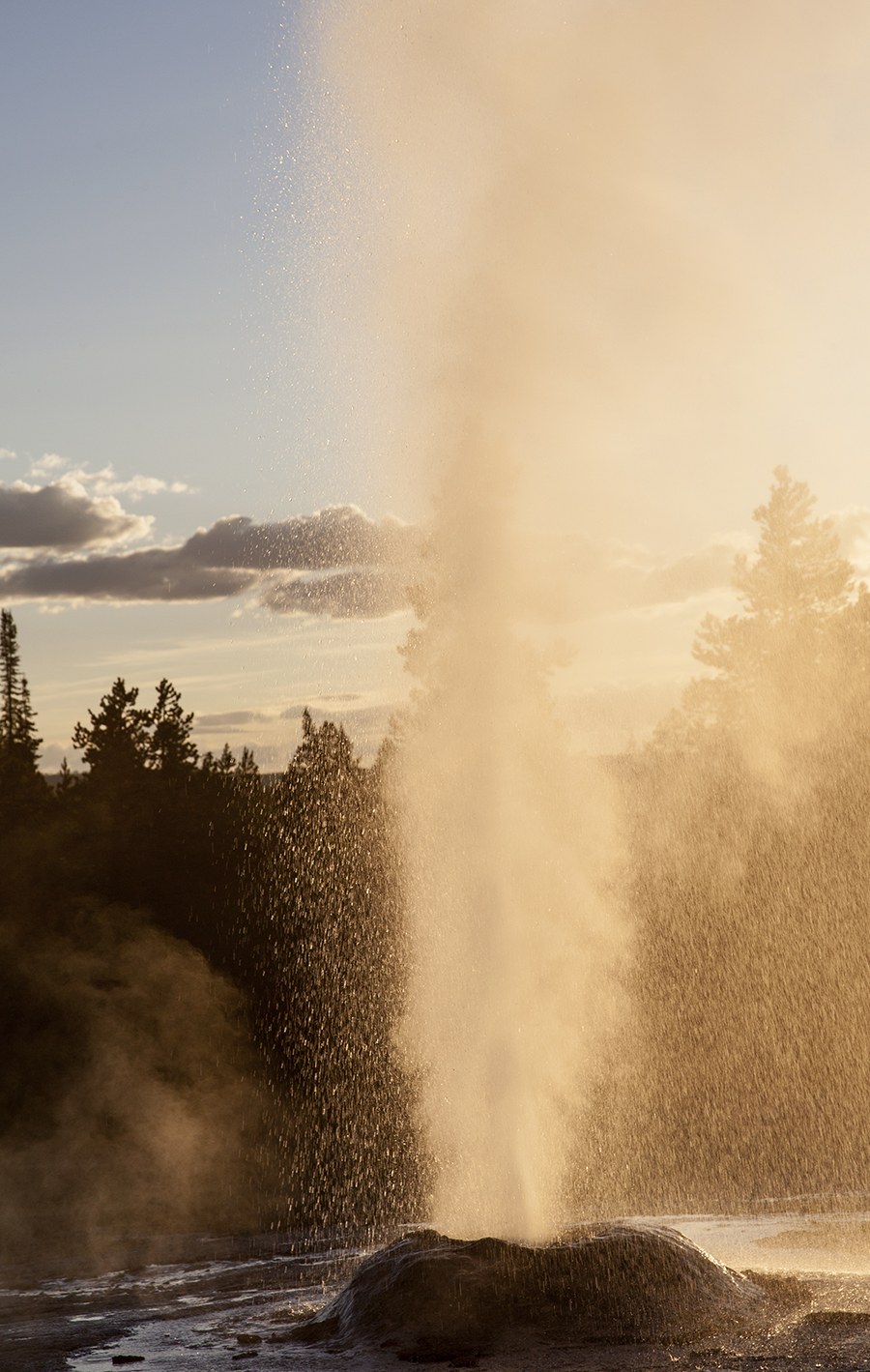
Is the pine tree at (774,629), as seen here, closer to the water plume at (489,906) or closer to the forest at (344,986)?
the forest at (344,986)

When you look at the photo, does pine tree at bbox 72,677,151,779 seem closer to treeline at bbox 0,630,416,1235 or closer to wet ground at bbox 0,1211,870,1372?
treeline at bbox 0,630,416,1235

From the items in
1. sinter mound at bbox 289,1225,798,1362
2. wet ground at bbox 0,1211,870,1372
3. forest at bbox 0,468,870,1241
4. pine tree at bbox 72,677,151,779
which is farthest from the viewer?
pine tree at bbox 72,677,151,779

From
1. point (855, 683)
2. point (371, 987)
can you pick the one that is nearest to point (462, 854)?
point (371, 987)

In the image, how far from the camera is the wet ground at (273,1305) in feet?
25.5

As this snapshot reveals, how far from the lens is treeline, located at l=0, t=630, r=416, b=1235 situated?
18.9 metres

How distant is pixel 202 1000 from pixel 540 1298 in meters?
16.7

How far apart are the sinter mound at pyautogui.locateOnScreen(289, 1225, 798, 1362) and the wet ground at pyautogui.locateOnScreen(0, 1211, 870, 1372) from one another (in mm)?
279

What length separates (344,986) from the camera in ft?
83.7

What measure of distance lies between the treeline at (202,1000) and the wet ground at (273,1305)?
317cm

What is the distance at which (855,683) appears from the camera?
30656 mm

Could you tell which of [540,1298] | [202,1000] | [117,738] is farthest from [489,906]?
[117,738]

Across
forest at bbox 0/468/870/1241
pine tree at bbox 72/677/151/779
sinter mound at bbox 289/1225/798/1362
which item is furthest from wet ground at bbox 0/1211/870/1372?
pine tree at bbox 72/677/151/779

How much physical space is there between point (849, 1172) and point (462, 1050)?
30.7ft

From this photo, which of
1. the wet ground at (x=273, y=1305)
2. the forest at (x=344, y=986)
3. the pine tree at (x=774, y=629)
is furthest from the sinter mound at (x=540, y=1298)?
the pine tree at (x=774, y=629)
